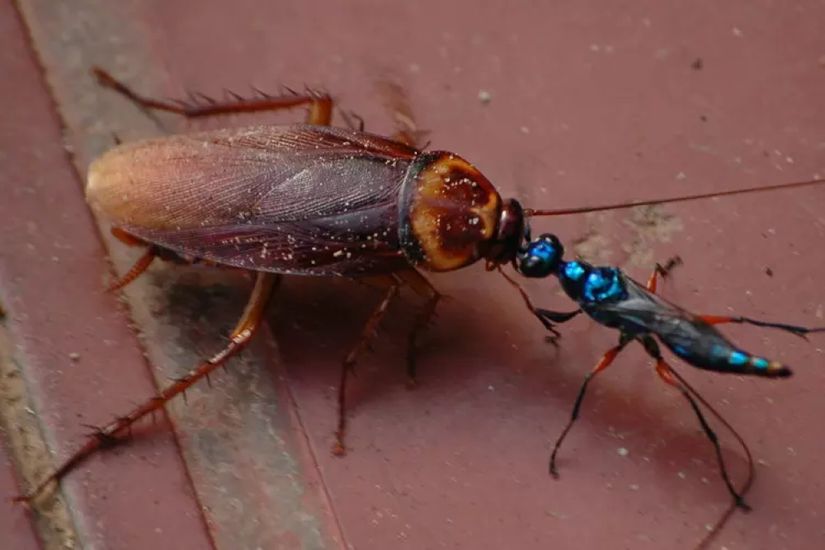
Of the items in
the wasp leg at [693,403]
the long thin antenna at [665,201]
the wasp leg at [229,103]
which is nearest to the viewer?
the wasp leg at [693,403]

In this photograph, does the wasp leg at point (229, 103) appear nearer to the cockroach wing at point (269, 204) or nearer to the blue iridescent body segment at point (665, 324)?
the cockroach wing at point (269, 204)

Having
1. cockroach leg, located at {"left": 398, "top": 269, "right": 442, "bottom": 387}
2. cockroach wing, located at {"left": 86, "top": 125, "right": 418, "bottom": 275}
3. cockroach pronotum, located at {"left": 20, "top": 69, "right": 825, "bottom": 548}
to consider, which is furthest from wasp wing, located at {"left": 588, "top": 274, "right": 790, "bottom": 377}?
cockroach wing, located at {"left": 86, "top": 125, "right": 418, "bottom": 275}

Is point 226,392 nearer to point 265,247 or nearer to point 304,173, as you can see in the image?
point 265,247

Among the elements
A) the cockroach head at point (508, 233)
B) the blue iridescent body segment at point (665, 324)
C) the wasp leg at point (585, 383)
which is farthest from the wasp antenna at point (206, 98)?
the wasp leg at point (585, 383)

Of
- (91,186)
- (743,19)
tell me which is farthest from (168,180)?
(743,19)

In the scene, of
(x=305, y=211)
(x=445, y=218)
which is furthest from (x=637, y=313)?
(x=305, y=211)

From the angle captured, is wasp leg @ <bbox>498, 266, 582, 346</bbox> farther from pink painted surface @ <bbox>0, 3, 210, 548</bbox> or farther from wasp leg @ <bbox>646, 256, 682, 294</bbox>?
pink painted surface @ <bbox>0, 3, 210, 548</bbox>
